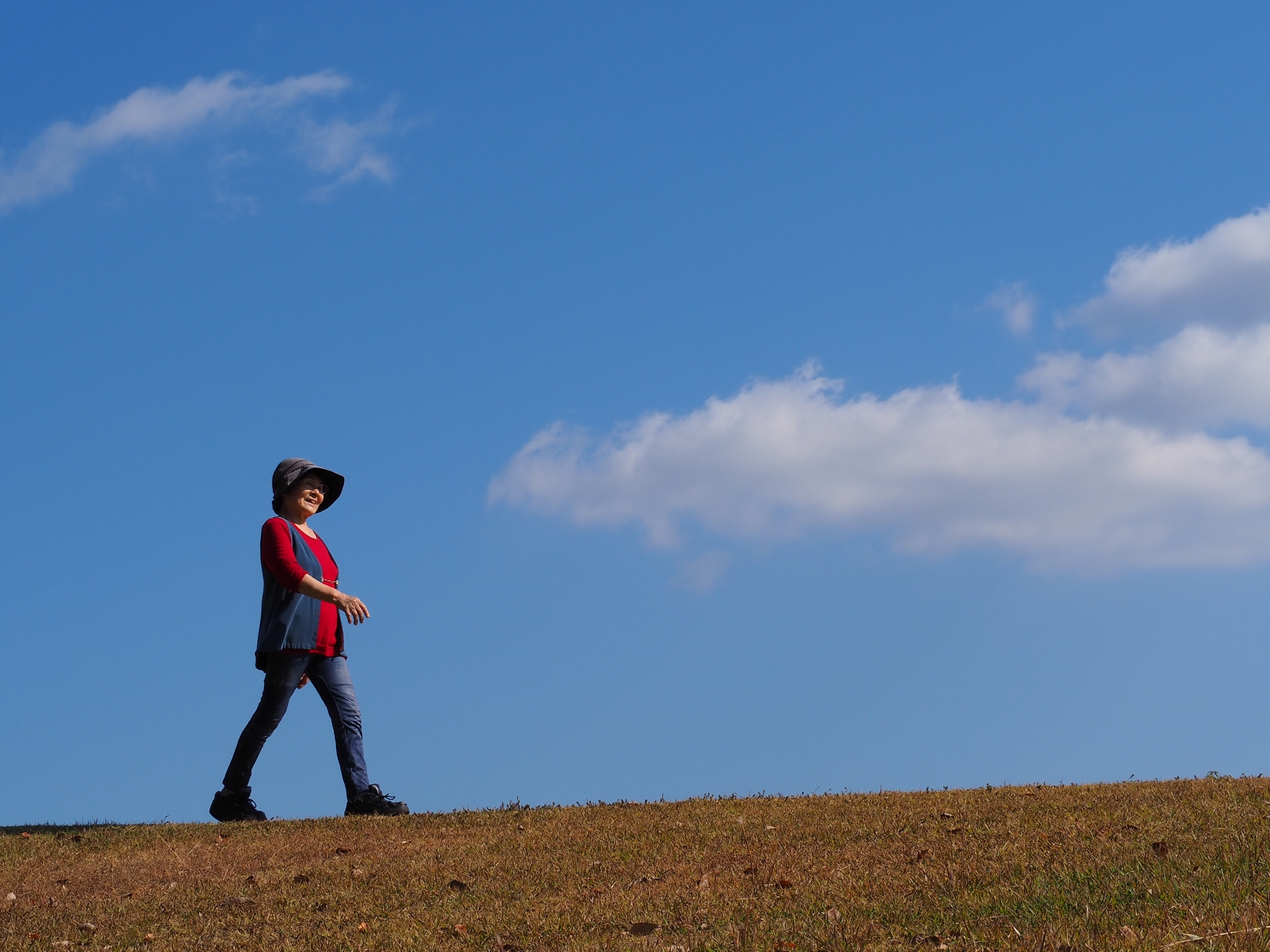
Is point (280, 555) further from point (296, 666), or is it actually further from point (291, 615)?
point (296, 666)

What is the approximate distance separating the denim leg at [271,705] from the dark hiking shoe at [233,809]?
34 cm

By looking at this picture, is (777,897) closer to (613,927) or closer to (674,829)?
(613,927)

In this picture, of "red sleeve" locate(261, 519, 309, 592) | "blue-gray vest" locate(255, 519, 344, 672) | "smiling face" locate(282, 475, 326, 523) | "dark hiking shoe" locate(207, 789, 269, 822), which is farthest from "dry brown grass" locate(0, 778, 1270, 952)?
"smiling face" locate(282, 475, 326, 523)

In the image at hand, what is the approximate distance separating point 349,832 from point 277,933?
11.3ft

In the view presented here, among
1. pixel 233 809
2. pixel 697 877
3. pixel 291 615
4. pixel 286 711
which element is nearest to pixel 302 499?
pixel 291 615

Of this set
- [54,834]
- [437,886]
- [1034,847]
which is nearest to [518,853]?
[437,886]

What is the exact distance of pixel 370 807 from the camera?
13.4 metres

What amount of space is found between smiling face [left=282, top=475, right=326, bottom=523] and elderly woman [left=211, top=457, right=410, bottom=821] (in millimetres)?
253

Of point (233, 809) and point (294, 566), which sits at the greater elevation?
point (294, 566)

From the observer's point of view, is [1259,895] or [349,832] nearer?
[1259,895]

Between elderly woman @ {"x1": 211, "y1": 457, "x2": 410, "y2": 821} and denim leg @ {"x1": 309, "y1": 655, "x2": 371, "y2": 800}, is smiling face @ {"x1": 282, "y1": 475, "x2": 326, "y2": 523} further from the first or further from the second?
denim leg @ {"x1": 309, "y1": 655, "x2": 371, "y2": 800}

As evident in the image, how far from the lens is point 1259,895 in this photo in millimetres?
7379

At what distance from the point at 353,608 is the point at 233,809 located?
111 inches

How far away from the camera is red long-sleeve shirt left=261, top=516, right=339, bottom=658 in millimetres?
13281
